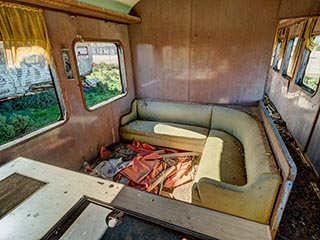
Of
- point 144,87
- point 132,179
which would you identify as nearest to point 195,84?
point 144,87

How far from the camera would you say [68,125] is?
236 cm

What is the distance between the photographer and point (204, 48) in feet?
10.0

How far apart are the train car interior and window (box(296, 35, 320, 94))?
0.10 ft

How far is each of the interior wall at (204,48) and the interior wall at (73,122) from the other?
55cm

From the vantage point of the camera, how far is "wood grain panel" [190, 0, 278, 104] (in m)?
2.68

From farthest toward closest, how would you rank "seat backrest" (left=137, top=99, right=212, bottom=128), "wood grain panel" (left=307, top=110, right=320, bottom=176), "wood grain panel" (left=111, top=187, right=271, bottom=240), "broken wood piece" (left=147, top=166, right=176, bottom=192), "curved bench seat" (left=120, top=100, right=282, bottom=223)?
"seat backrest" (left=137, top=99, right=212, bottom=128) → "wood grain panel" (left=307, top=110, right=320, bottom=176) → "broken wood piece" (left=147, top=166, right=176, bottom=192) → "curved bench seat" (left=120, top=100, right=282, bottom=223) → "wood grain panel" (left=111, top=187, right=271, bottom=240)

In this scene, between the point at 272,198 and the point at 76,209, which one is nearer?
the point at 76,209

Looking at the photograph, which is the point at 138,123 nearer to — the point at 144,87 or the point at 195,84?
the point at 144,87

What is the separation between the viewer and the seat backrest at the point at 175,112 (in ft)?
10.8

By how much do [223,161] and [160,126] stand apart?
1.39m

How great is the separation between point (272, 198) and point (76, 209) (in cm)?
144

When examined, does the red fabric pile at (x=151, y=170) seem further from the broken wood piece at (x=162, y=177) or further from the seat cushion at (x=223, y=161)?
the seat cushion at (x=223, y=161)

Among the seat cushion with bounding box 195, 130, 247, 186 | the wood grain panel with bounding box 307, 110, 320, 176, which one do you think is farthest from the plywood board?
the wood grain panel with bounding box 307, 110, 320, 176

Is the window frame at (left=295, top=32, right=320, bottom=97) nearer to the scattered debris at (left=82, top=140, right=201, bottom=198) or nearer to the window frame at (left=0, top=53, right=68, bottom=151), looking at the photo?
the scattered debris at (left=82, top=140, right=201, bottom=198)
